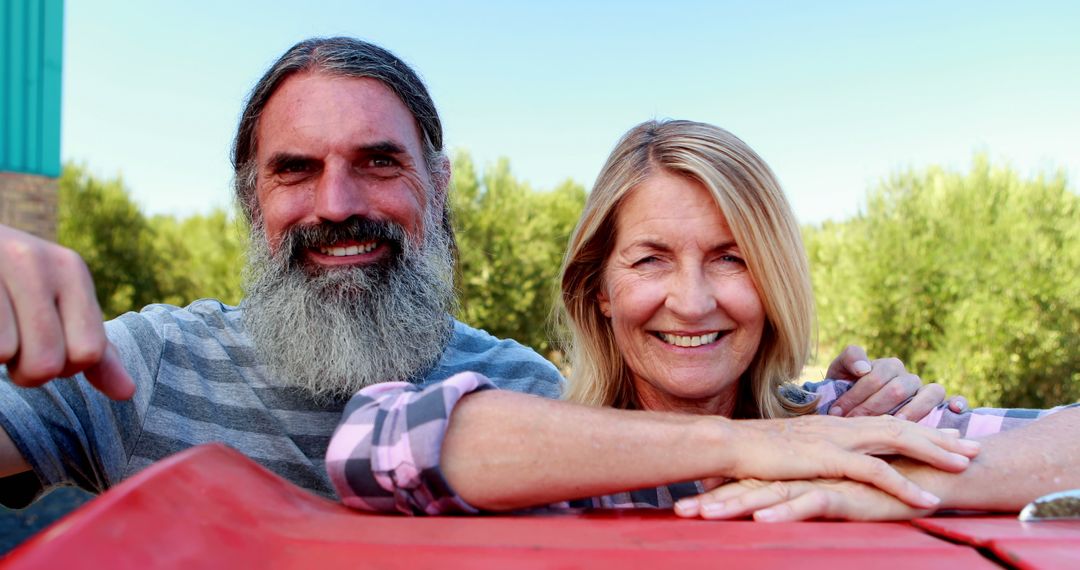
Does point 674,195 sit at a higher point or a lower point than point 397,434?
higher

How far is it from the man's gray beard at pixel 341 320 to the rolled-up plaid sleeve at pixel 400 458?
139 centimetres

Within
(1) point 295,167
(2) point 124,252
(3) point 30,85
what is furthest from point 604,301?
(2) point 124,252

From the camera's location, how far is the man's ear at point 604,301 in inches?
88.4

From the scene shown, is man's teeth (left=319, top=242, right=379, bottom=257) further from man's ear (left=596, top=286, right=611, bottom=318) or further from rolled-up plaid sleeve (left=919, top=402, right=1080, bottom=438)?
rolled-up plaid sleeve (left=919, top=402, right=1080, bottom=438)

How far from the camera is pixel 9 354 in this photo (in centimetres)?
106

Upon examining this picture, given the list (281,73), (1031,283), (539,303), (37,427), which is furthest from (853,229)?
(37,427)

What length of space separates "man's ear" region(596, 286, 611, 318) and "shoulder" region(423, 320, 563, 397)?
1.96 ft

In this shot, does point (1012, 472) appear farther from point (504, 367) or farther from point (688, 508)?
point (504, 367)

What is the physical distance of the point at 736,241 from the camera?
6.50ft

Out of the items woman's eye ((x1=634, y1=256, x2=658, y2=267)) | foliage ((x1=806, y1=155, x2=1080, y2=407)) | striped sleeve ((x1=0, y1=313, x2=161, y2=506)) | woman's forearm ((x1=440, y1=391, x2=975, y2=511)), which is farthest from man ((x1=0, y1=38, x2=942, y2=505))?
foliage ((x1=806, y1=155, x2=1080, y2=407))

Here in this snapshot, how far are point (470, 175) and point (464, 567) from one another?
49.8ft

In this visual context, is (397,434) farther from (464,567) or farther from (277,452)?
(277,452)

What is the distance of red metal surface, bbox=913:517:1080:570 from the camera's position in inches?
34.2

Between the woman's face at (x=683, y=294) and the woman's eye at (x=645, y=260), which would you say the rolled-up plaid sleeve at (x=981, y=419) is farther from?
the woman's eye at (x=645, y=260)
